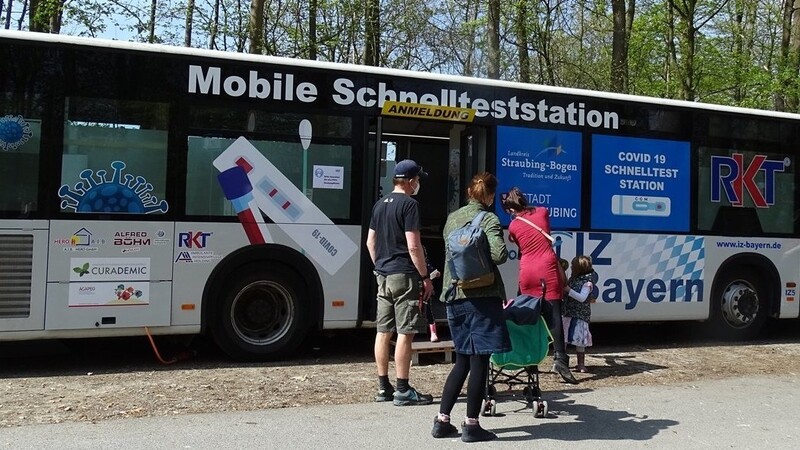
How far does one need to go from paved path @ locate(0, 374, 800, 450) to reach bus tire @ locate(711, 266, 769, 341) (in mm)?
2906

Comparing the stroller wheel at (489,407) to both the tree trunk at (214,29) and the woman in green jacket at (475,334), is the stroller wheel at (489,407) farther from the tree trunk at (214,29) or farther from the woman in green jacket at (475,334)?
the tree trunk at (214,29)

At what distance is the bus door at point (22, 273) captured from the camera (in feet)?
21.5

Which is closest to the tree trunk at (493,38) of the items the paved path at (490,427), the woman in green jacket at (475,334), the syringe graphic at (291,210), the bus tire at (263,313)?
the syringe graphic at (291,210)

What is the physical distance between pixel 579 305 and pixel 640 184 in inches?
93.7

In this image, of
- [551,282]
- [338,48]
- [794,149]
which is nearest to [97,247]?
[551,282]

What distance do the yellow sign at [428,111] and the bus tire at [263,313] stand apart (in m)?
2.07

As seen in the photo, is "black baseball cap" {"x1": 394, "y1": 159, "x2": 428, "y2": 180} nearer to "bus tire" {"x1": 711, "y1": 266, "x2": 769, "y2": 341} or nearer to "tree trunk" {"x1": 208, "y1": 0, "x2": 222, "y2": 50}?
"bus tire" {"x1": 711, "y1": 266, "x2": 769, "y2": 341}

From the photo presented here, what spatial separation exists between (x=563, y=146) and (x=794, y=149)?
3.59 meters

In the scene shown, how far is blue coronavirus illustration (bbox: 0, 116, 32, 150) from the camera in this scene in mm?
6590

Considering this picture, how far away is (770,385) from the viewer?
7.31m

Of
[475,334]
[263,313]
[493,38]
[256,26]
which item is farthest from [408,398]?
[493,38]

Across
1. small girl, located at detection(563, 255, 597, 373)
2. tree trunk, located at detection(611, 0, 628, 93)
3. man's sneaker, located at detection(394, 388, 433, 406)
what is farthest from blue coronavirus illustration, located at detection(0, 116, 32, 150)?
tree trunk, located at detection(611, 0, 628, 93)

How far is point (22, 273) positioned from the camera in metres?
6.60

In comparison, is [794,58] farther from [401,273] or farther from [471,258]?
[471,258]
